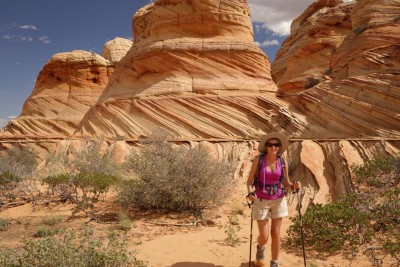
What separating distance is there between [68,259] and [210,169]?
16.5ft

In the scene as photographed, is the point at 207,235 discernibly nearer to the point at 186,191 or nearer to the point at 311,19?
the point at 186,191

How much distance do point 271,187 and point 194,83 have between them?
9.94 m

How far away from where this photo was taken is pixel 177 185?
8039 millimetres

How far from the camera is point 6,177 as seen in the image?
37.0 feet

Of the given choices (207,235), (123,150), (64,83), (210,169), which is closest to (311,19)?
(64,83)

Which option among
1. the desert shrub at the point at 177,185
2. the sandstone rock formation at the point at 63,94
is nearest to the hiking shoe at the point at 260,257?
the desert shrub at the point at 177,185

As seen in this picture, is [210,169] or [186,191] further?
[210,169]

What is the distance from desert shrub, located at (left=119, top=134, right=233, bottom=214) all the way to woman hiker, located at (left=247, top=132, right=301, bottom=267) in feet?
11.6

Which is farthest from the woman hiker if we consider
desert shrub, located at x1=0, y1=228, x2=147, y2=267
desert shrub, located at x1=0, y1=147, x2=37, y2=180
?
desert shrub, located at x1=0, y1=147, x2=37, y2=180

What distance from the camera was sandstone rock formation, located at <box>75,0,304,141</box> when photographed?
42.9ft

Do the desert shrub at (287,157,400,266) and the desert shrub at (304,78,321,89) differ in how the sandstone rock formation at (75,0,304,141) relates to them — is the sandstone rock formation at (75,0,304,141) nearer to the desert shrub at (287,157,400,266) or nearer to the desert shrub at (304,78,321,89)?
the desert shrub at (287,157,400,266)

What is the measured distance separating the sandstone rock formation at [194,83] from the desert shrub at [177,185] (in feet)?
13.7

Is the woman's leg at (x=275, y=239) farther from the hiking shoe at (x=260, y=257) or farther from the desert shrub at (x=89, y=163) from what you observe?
the desert shrub at (x=89, y=163)

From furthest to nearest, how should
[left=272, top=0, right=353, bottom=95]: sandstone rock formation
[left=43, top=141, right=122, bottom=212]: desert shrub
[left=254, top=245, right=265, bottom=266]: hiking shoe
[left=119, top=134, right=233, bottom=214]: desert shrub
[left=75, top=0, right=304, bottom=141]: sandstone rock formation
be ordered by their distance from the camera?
[left=272, top=0, right=353, bottom=95]: sandstone rock formation
[left=75, top=0, right=304, bottom=141]: sandstone rock formation
[left=43, top=141, right=122, bottom=212]: desert shrub
[left=119, top=134, right=233, bottom=214]: desert shrub
[left=254, top=245, right=265, bottom=266]: hiking shoe
